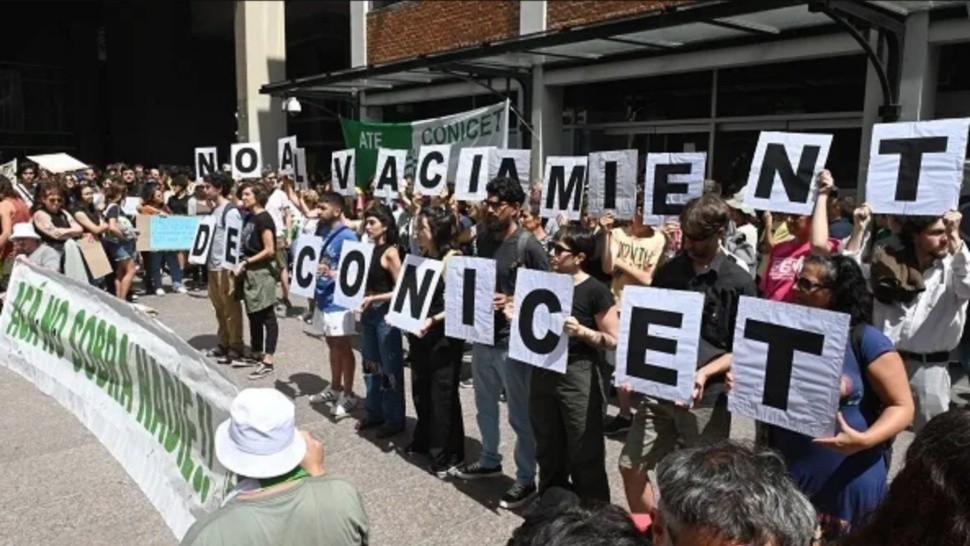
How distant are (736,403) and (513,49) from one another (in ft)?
28.0

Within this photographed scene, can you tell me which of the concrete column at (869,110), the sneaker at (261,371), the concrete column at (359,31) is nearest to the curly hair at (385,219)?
the sneaker at (261,371)

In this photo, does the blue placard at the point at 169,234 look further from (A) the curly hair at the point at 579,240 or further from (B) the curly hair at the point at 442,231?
(A) the curly hair at the point at 579,240

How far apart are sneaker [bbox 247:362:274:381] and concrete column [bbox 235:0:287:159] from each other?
13.1 metres

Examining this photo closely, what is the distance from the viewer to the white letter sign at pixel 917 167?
3.40m

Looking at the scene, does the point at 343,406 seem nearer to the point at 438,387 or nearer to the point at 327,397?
the point at 327,397

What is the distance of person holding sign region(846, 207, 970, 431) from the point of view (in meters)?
3.74

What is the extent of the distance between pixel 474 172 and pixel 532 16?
6782mm

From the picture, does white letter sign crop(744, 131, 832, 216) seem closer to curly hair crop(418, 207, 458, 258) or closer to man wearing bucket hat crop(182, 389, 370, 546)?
curly hair crop(418, 207, 458, 258)

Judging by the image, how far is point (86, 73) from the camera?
29438mm

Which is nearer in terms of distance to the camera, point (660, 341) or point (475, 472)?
point (660, 341)

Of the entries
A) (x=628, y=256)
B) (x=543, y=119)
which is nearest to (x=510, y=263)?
(x=628, y=256)

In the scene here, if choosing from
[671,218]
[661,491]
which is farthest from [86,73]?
[661,491]

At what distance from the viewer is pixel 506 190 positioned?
4629 millimetres

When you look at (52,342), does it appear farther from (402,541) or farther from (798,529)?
(798,529)
